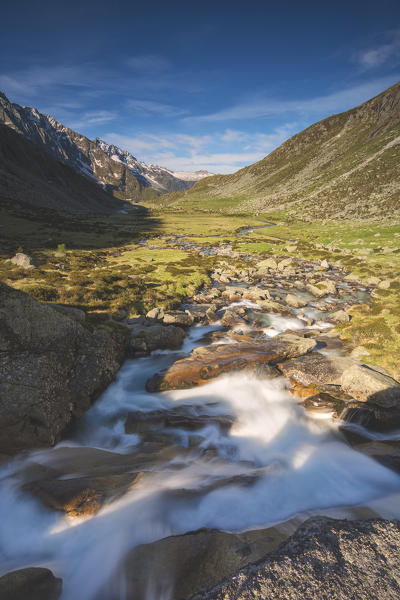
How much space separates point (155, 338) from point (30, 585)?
982cm

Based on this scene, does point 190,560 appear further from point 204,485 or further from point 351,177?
point 351,177

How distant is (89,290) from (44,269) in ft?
27.4

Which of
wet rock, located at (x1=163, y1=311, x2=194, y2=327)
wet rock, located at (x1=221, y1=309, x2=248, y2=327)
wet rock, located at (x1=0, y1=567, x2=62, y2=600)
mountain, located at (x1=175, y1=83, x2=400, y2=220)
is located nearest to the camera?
wet rock, located at (x1=0, y1=567, x2=62, y2=600)

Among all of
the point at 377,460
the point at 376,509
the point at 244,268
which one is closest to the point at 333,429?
the point at 377,460

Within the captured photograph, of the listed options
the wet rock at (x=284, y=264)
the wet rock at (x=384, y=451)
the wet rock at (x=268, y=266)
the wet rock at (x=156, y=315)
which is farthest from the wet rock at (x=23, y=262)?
the wet rock at (x=284, y=264)

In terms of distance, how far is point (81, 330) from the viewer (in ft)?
33.2

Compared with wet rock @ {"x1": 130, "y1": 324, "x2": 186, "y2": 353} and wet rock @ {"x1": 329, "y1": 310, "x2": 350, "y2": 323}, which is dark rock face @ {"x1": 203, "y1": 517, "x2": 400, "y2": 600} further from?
wet rock @ {"x1": 329, "y1": 310, "x2": 350, "y2": 323}

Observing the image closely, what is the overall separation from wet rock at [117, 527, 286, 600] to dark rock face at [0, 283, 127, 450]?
4.47 metres

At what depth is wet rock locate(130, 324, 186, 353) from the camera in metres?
13.3

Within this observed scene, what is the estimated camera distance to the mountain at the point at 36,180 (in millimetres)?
100375

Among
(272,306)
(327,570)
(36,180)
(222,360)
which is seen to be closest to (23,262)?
(222,360)

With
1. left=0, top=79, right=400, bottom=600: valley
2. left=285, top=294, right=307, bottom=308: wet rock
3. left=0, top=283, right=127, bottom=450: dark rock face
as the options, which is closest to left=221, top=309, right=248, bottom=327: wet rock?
left=0, top=79, right=400, bottom=600: valley

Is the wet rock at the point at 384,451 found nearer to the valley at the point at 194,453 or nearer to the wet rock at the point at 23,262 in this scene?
the valley at the point at 194,453

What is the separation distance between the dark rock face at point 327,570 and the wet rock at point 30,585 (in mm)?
2799
